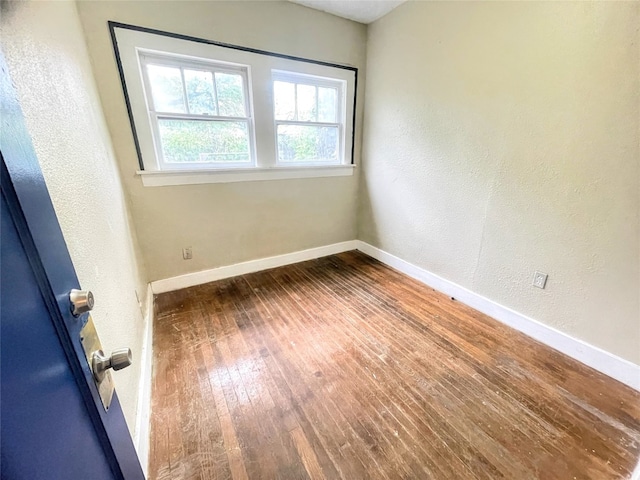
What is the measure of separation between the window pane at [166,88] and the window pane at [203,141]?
0.36 ft

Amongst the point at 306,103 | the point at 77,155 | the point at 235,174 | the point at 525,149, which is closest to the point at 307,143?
the point at 306,103

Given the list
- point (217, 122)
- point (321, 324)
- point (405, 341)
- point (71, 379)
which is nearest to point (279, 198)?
point (217, 122)

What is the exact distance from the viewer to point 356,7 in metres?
2.50

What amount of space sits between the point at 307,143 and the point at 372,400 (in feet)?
8.07

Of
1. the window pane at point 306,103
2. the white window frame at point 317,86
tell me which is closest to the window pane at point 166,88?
the white window frame at point 317,86

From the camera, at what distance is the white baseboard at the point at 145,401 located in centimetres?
117

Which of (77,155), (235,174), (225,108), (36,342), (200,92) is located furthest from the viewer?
(235,174)

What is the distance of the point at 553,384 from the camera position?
5.20 ft

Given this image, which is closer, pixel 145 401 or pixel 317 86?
pixel 145 401

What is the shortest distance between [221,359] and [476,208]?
2.20m

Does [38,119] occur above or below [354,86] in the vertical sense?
below

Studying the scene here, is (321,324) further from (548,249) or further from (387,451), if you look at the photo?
(548,249)

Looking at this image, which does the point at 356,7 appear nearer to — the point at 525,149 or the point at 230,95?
the point at 230,95

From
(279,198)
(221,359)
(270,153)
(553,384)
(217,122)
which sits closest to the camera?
(553,384)
